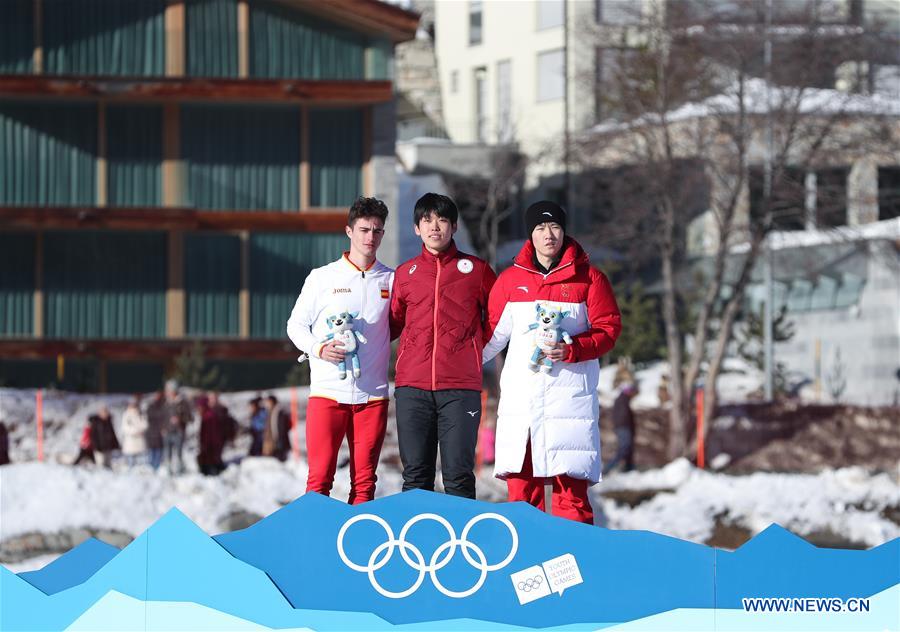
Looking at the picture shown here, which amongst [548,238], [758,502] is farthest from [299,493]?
[548,238]

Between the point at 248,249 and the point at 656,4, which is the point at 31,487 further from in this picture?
the point at 656,4

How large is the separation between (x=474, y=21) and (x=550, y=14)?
544cm

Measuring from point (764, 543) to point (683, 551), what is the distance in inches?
15.9

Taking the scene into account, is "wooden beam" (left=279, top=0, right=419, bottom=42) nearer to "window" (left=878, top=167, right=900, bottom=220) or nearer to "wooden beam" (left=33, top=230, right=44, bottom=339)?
"wooden beam" (left=33, top=230, right=44, bottom=339)

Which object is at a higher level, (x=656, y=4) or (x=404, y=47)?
(x=404, y=47)

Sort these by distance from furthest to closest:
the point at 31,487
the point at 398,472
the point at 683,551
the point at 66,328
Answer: the point at 66,328 → the point at 398,472 → the point at 31,487 → the point at 683,551

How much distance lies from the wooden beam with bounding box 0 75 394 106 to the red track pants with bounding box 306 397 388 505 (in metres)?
25.6

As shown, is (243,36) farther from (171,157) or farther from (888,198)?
(888,198)

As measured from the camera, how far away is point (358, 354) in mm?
9195

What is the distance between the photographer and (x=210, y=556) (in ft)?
26.3

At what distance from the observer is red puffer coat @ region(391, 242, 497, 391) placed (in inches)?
356

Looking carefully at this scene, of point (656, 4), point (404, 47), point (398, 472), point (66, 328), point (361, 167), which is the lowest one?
point (398, 472)

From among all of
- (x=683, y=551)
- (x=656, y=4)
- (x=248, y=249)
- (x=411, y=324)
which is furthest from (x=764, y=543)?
(x=248, y=249)

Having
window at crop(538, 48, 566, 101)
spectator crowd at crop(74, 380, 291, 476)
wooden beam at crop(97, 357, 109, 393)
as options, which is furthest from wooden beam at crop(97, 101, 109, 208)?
window at crop(538, 48, 566, 101)
